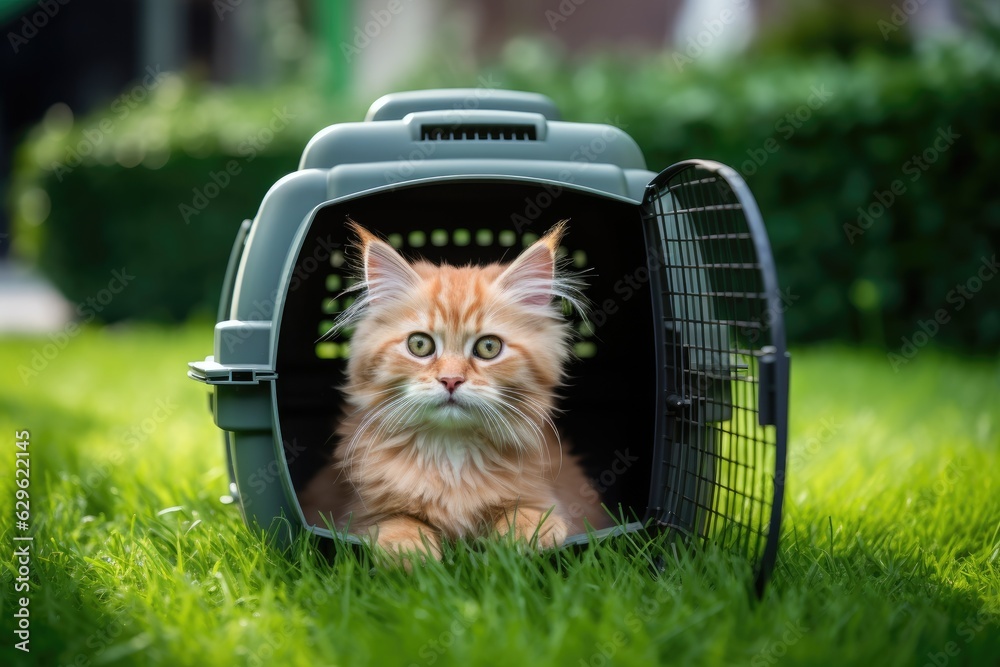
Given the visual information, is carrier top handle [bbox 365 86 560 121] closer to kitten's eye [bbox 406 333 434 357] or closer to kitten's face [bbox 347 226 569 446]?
kitten's face [bbox 347 226 569 446]

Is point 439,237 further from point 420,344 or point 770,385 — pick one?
point 770,385

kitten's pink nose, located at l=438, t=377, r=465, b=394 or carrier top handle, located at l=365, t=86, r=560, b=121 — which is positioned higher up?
carrier top handle, located at l=365, t=86, r=560, b=121

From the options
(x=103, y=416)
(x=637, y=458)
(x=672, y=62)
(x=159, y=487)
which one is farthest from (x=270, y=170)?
(x=637, y=458)

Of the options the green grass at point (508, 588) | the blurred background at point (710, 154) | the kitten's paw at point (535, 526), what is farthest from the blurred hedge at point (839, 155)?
the kitten's paw at point (535, 526)

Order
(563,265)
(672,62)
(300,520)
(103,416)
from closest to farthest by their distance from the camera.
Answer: (300,520)
(563,265)
(103,416)
(672,62)

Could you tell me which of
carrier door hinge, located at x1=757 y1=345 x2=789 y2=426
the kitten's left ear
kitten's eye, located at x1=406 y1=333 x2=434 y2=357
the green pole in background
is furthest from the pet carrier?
the green pole in background

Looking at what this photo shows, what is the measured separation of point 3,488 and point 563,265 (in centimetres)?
134

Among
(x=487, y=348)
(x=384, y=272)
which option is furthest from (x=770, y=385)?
(x=384, y=272)

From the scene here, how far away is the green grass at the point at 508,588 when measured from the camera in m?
1.16

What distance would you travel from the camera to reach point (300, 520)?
1517mm

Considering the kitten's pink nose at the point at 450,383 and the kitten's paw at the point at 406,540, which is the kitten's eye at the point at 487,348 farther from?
the kitten's paw at the point at 406,540

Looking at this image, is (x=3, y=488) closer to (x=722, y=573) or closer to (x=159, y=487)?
(x=159, y=487)

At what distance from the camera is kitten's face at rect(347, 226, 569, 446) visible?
1573mm

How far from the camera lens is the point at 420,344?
1.66 m
